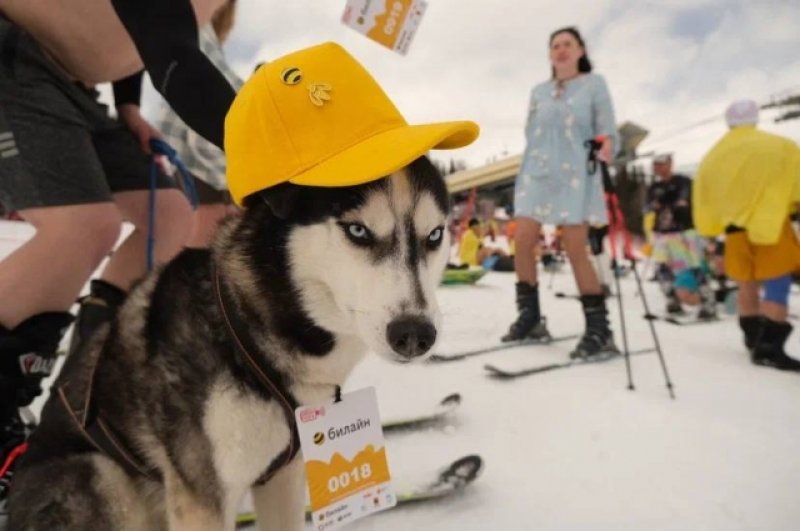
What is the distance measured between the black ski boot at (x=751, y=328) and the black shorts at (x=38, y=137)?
10.3 feet

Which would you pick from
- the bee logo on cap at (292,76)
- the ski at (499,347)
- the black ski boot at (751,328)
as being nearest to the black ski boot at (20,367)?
the bee logo on cap at (292,76)

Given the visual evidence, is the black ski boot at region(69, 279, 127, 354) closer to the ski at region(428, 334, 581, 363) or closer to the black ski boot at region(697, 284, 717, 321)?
the ski at region(428, 334, 581, 363)

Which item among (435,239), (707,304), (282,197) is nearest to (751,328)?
(707,304)

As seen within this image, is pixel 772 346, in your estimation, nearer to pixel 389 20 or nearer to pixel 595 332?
pixel 595 332

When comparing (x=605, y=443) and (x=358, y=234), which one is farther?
(x=605, y=443)

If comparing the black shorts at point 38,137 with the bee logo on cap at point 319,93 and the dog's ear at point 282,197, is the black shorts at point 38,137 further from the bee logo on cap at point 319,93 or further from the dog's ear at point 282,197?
the bee logo on cap at point 319,93

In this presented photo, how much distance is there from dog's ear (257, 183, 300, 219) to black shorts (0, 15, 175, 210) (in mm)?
511

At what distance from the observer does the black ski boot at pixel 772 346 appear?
8.33ft

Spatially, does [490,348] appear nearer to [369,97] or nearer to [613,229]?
[613,229]

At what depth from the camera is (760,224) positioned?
258cm

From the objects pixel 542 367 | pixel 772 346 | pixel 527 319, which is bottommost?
pixel 772 346

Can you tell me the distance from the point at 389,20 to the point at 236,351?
1.98m

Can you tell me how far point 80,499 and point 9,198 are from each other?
616 mm

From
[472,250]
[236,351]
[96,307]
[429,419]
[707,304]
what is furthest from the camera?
[472,250]
